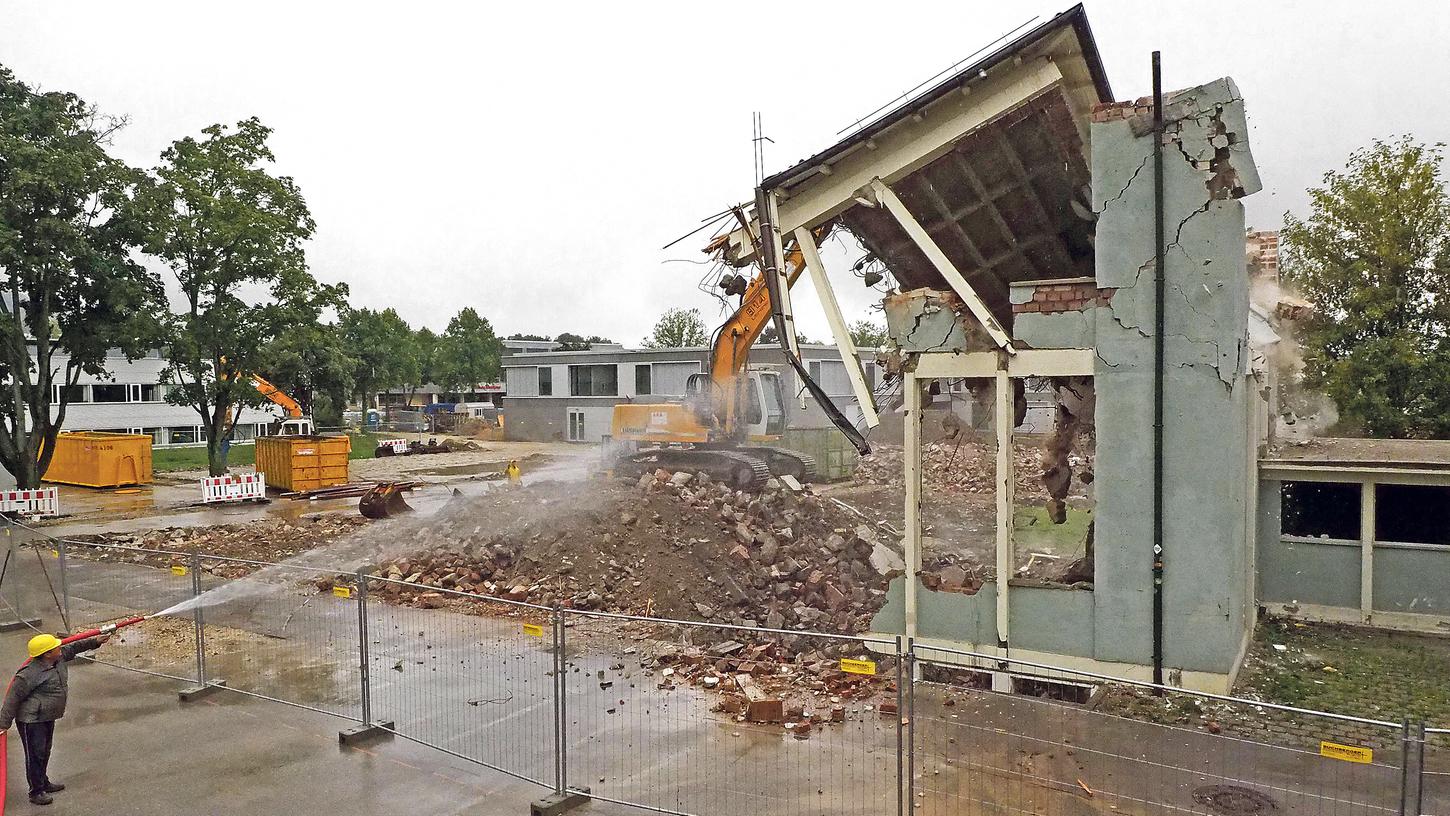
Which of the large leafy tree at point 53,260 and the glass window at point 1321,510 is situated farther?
the large leafy tree at point 53,260

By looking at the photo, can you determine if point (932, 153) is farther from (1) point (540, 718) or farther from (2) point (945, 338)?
(1) point (540, 718)

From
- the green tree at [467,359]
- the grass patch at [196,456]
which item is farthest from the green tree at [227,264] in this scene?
the green tree at [467,359]

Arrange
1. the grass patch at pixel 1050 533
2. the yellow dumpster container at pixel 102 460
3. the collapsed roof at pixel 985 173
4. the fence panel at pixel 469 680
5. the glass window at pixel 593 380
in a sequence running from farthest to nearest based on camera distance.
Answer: the glass window at pixel 593 380 → the yellow dumpster container at pixel 102 460 → the grass patch at pixel 1050 533 → the collapsed roof at pixel 985 173 → the fence panel at pixel 469 680

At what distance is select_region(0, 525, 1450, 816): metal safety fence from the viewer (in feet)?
19.7

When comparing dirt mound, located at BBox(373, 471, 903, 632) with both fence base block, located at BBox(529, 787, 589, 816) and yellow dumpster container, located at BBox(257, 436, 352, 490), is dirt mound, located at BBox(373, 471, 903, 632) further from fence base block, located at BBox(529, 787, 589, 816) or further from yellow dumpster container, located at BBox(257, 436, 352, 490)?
yellow dumpster container, located at BBox(257, 436, 352, 490)

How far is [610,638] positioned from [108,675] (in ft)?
18.4

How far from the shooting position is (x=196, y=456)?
41.1 m

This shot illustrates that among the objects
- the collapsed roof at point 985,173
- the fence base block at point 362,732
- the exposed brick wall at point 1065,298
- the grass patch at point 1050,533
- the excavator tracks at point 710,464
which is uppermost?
the collapsed roof at point 985,173

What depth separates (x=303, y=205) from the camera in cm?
2769

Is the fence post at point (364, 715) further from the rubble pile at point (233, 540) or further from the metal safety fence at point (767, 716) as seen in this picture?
the rubble pile at point (233, 540)

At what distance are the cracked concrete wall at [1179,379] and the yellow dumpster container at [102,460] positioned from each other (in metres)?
31.0

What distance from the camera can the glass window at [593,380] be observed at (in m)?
44.8

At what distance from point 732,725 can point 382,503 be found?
1532 cm

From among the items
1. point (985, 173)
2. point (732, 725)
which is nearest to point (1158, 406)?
point (985, 173)
